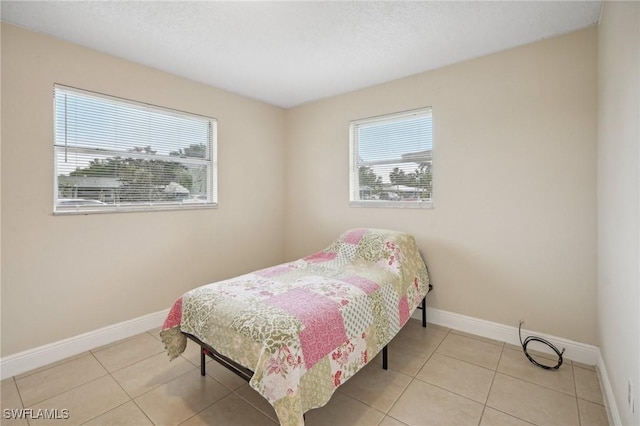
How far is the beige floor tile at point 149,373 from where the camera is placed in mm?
1914

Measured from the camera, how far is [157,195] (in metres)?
2.80

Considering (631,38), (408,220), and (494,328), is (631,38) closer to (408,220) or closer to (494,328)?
(408,220)

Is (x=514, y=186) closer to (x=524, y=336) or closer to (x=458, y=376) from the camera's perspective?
(x=524, y=336)

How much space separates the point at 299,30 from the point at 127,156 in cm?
186

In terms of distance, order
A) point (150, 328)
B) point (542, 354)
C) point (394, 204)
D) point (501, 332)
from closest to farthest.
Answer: point (542, 354), point (501, 332), point (150, 328), point (394, 204)

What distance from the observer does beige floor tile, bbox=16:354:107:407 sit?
1833 millimetres

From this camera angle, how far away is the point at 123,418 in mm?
1633

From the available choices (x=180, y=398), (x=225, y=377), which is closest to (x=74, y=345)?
(x=180, y=398)

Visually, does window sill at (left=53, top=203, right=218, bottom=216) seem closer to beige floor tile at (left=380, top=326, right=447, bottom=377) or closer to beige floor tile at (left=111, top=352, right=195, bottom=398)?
beige floor tile at (left=111, top=352, right=195, bottom=398)

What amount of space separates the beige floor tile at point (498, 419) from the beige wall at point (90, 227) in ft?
8.84

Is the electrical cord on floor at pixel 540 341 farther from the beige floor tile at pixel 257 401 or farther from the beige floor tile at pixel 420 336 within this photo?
the beige floor tile at pixel 257 401

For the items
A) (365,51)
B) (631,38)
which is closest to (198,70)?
(365,51)

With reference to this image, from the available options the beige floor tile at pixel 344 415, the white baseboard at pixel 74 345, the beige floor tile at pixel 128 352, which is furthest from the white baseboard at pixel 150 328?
the beige floor tile at pixel 344 415

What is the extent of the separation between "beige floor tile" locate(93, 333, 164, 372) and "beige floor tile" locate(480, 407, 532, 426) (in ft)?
7.78
